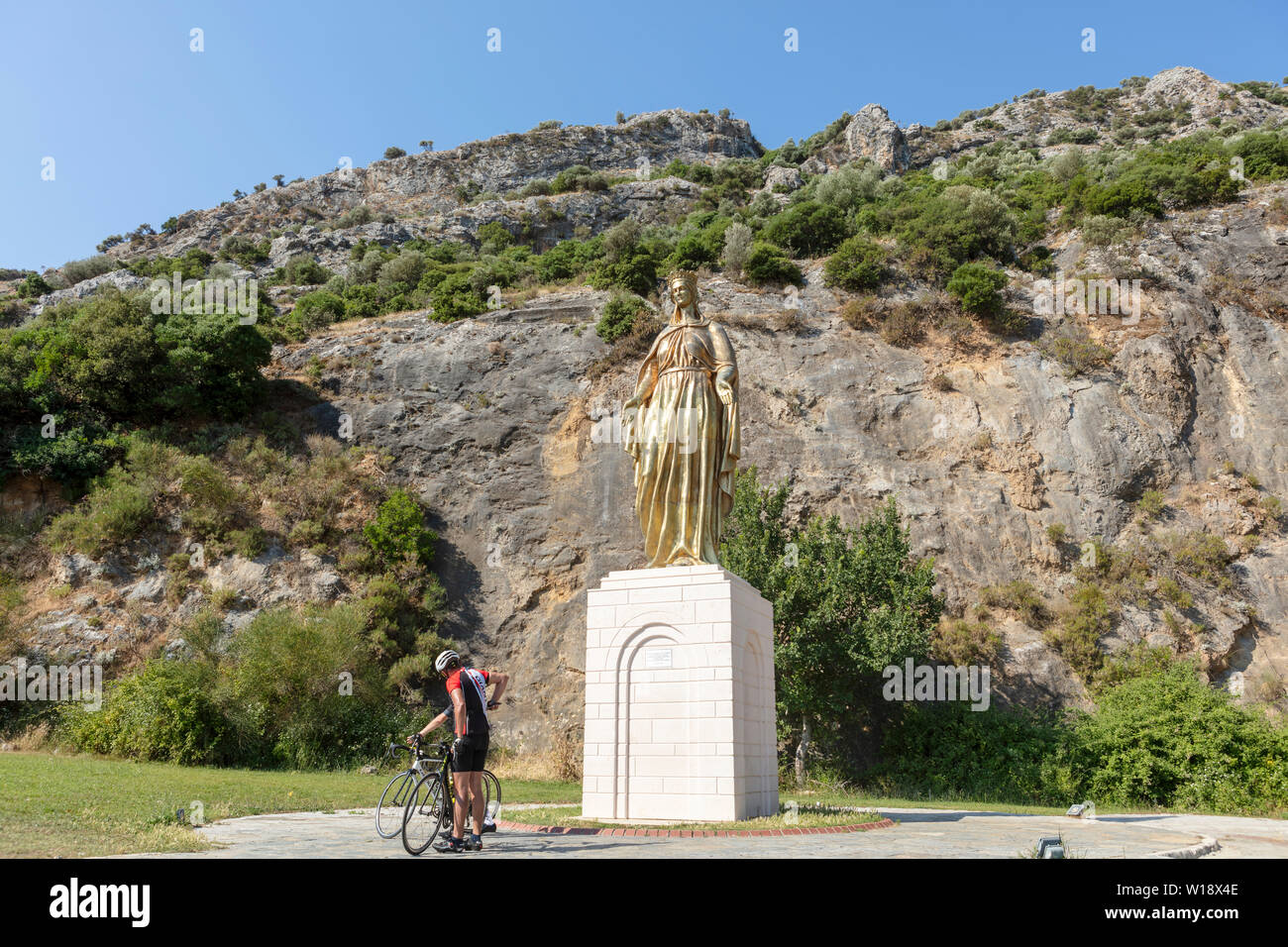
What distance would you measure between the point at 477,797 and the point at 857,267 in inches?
1119

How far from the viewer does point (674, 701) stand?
379 inches

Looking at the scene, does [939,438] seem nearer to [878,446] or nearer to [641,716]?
[878,446]

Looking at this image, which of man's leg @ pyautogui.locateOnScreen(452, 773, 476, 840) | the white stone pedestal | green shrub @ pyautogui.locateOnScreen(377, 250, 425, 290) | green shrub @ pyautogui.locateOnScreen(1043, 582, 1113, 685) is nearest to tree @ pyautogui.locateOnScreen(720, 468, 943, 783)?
green shrub @ pyautogui.locateOnScreen(1043, 582, 1113, 685)

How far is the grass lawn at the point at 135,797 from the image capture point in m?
6.12

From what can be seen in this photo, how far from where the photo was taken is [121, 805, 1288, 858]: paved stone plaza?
611 centimetres

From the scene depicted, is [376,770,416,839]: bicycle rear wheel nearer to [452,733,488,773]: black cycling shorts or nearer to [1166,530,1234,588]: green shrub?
[452,733,488,773]: black cycling shorts

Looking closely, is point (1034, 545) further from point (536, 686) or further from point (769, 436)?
point (536, 686)

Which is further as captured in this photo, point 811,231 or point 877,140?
point 877,140

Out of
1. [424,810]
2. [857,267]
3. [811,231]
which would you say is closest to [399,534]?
[424,810]

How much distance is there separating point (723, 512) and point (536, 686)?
44.6ft

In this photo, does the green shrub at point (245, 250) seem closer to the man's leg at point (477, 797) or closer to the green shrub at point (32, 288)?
the green shrub at point (32, 288)

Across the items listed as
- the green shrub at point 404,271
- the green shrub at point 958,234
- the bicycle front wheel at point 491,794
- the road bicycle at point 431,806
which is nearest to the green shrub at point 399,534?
the green shrub at point 404,271

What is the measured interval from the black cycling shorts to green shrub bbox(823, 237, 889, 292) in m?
28.1

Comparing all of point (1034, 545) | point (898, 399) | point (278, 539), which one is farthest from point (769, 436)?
point (278, 539)
